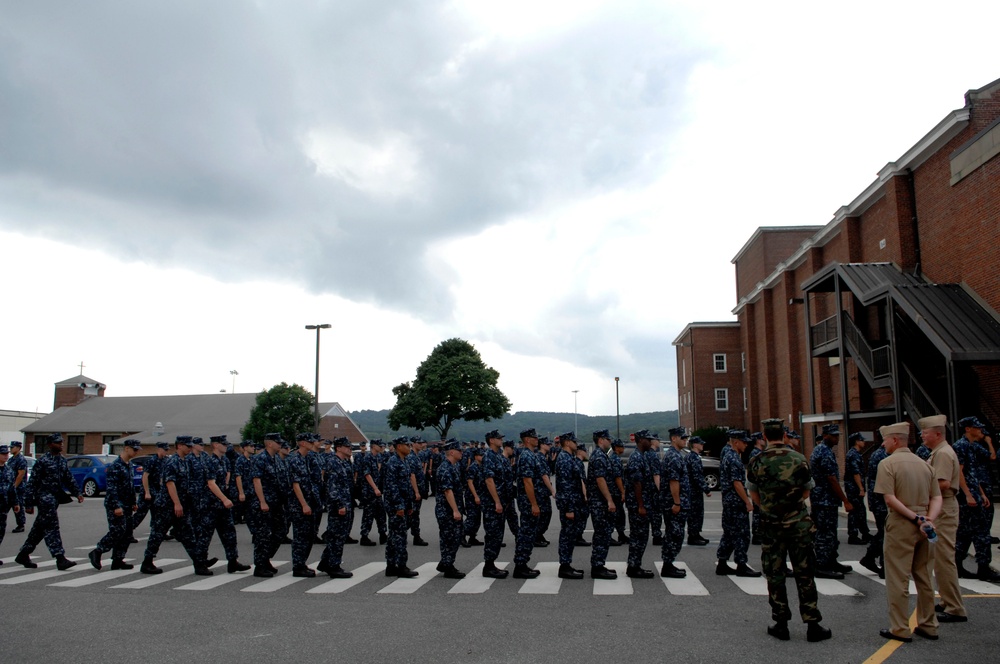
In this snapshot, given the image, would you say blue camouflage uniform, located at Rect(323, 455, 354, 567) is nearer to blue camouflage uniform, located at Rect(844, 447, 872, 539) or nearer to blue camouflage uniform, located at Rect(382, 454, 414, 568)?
blue camouflage uniform, located at Rect(382, 454, 414, 568)

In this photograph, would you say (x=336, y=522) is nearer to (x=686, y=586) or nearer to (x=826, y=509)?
(x=686, y=586)

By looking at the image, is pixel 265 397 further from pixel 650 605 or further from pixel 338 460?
pixel 650 605

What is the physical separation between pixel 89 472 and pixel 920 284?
2866cm

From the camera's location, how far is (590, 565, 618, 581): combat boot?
9160 millimetres

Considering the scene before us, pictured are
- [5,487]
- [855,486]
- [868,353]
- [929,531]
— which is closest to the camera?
[929,531]

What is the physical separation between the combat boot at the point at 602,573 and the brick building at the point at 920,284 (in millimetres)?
A: 13350

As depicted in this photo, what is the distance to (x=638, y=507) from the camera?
9.34m

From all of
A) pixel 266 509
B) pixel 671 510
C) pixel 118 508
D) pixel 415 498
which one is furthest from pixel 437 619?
pixel 118 508

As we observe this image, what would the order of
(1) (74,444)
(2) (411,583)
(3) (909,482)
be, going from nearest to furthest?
(3) (909,482), (2) (411,583), (1) (74,444)

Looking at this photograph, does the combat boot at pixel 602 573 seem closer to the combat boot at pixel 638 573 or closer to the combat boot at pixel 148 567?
the combat boot at pixel 638 573

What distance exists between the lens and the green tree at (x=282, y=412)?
5106 centimetres

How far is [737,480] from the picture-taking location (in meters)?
9.62

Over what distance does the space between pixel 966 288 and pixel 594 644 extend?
2043 cm

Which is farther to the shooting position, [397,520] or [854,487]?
[854,487]
